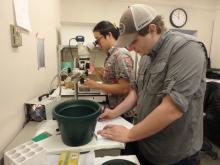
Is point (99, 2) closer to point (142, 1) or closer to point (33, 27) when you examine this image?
point (142, 1)

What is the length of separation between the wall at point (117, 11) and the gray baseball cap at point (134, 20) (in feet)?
8.45

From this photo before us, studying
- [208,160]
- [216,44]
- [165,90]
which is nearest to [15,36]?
[165,90]

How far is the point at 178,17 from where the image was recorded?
378cm

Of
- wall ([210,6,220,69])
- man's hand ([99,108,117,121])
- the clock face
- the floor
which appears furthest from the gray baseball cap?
wall ([210,6,220,69])

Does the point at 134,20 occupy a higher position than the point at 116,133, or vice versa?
the point at 134,20

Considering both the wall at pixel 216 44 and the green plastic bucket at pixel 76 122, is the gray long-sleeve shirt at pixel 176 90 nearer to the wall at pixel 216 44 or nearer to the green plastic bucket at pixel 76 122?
the green plastic bucket at pixel 76 122

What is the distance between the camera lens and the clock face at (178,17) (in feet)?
12.2

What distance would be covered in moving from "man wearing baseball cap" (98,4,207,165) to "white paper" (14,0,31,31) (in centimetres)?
67

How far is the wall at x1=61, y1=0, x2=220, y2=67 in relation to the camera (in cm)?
339

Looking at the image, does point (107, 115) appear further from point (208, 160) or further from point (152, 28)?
point (208, 160)

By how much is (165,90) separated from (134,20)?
381 millimetres

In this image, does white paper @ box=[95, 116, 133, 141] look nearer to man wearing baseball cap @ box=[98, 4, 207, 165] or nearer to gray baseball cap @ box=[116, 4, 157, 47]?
man wearing baseball cap @ box=[98, 4, 207, 165]

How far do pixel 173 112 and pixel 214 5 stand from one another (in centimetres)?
392

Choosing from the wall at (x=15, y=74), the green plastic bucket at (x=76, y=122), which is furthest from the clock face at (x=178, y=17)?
the green plastic bucket at (x=76, y=122)
